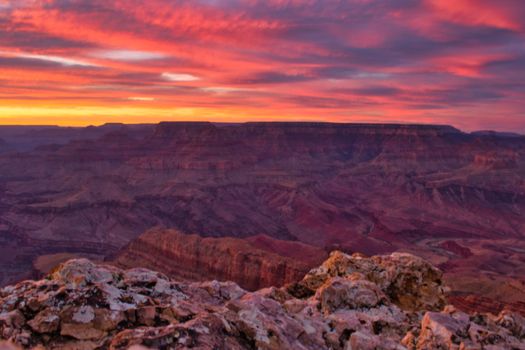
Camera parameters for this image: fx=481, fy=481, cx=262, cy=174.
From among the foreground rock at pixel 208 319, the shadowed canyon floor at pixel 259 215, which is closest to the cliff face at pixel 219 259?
the shadowed canyon floor at pixel 259 215

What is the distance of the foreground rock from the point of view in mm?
9859

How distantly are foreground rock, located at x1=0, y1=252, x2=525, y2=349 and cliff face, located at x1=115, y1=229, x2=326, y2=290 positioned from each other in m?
46.1

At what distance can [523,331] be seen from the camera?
14352 mm

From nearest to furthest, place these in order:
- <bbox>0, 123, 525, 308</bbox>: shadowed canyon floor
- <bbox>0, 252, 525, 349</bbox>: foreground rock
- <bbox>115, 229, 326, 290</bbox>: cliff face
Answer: <bbox>0, 252, 525, 349</bbox>: foreground rock
<bbox>115, 229, 326, 290</bbox>: cliff face
<bbox>0, 123, 525, 308</bbox>: shadowed canyon floor

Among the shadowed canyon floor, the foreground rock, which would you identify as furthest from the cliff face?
the foreground rock

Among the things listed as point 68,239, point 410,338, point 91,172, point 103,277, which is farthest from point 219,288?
point 91,172

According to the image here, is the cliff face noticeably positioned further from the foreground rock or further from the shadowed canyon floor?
the foreground rock

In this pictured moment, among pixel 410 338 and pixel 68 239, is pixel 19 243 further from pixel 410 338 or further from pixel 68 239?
pixel 410 338

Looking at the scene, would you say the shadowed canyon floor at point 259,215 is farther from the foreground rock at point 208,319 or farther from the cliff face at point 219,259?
the foreground rock at point 208,319

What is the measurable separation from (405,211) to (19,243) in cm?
11366

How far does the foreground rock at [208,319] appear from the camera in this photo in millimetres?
9859

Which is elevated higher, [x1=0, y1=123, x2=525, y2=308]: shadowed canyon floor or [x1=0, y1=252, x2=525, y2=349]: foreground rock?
[x1=0, y1=252, x2=525, y2=349]: foreground rock

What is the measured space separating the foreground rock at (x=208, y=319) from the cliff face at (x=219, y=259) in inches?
1814

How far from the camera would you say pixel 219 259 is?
70625 mm
